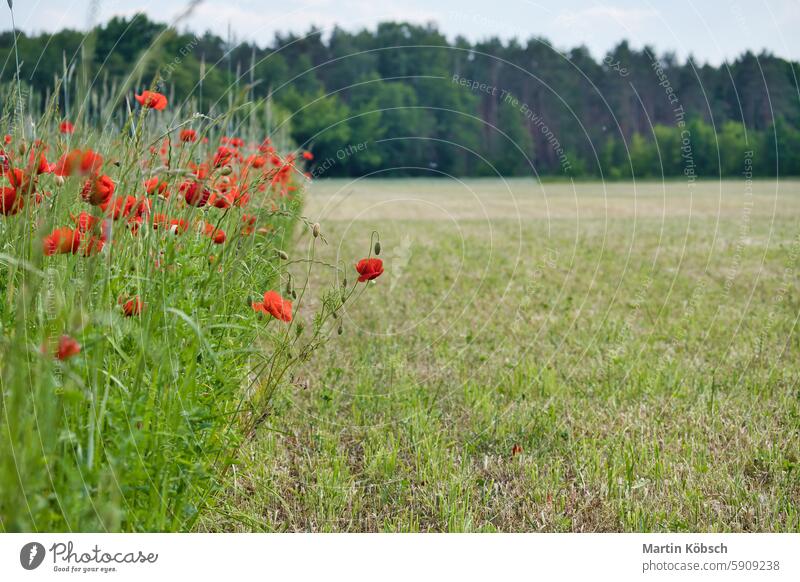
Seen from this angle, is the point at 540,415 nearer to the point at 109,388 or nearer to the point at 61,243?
the point at 109,388

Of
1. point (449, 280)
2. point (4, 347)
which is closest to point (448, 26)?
point (4, 347)

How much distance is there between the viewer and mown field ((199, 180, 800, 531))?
2.28 m

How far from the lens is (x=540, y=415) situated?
10.1ft

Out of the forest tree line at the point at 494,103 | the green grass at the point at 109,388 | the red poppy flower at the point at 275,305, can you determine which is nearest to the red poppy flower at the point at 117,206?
the green grass at the point at 109,388

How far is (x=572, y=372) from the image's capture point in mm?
3729

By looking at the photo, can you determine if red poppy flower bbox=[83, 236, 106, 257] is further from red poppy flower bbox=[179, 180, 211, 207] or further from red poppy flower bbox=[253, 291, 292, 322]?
red poppy flower bbox=[253, 291, 292, 322]
